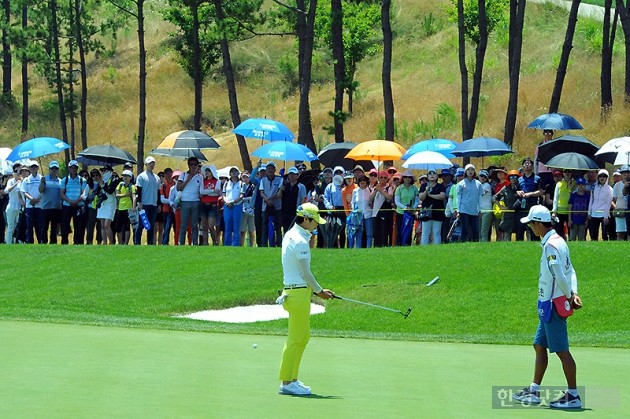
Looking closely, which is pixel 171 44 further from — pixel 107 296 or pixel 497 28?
pixel 107 296

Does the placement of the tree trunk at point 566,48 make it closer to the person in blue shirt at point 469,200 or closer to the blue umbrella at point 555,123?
the blue umbrella at point 555,123

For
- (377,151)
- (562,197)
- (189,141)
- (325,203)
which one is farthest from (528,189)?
(189,141)

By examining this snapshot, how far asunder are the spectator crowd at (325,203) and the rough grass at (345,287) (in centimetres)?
119

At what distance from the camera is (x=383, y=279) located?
23969 millimetres

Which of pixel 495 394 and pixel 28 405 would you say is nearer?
pixel 28 405

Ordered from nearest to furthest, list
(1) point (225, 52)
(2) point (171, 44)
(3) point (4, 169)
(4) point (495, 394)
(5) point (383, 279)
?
(4) point (495, 394)
(5) point (383, 279)
(3) point (4, 169)
(1) point (225, 52)
(2) point (171, 44)

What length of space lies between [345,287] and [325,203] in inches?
174

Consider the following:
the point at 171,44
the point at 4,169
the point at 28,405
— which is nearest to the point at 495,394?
the point at 28,405

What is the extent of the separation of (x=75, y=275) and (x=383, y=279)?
702 centimetres

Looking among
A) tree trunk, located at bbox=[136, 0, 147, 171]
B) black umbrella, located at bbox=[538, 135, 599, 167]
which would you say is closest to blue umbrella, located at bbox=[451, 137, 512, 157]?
black umbrella, located at bbox=[538, 135, 599, 167]

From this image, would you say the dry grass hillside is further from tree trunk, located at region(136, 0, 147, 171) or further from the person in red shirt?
the person in red shirt

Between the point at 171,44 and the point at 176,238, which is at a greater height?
the point at 171,44

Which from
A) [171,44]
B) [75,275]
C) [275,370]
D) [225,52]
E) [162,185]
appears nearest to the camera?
[275,370]

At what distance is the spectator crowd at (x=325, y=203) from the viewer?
26.1 meters
